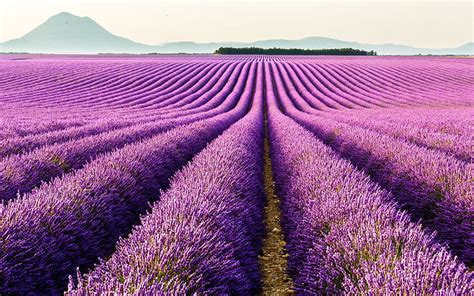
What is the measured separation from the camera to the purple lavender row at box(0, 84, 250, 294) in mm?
2834

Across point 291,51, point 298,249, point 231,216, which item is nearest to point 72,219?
point 231,216

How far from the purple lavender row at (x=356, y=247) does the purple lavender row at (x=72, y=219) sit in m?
1.98

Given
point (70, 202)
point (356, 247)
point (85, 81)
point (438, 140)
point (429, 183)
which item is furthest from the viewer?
point (85, 81)

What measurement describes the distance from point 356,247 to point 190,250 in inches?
44.4

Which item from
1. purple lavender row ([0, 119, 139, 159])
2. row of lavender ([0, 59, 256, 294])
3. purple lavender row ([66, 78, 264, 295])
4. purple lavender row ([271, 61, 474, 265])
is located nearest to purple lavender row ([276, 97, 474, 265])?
purple lavender row ([271, 61, 474, 265])

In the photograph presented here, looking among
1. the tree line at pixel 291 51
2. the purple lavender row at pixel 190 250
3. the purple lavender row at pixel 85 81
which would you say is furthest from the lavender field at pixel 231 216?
the tree line at pixel 291 51

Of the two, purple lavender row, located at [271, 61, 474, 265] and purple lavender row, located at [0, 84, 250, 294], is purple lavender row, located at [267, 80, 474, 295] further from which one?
purple lavender row, located at [0, 84, 250, 294]

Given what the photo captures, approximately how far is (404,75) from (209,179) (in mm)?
34948

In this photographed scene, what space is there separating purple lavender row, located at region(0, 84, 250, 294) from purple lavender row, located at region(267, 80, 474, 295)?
1.98 meters

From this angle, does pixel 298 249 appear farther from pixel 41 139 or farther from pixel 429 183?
pixel 41 139

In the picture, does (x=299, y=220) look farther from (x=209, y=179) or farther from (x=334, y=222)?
(x=209, y=179)

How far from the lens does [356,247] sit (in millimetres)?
2604

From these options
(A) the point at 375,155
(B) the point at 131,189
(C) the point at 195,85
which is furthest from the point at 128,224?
(C) the point at 195,85

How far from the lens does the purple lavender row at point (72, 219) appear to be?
9.30 feet
